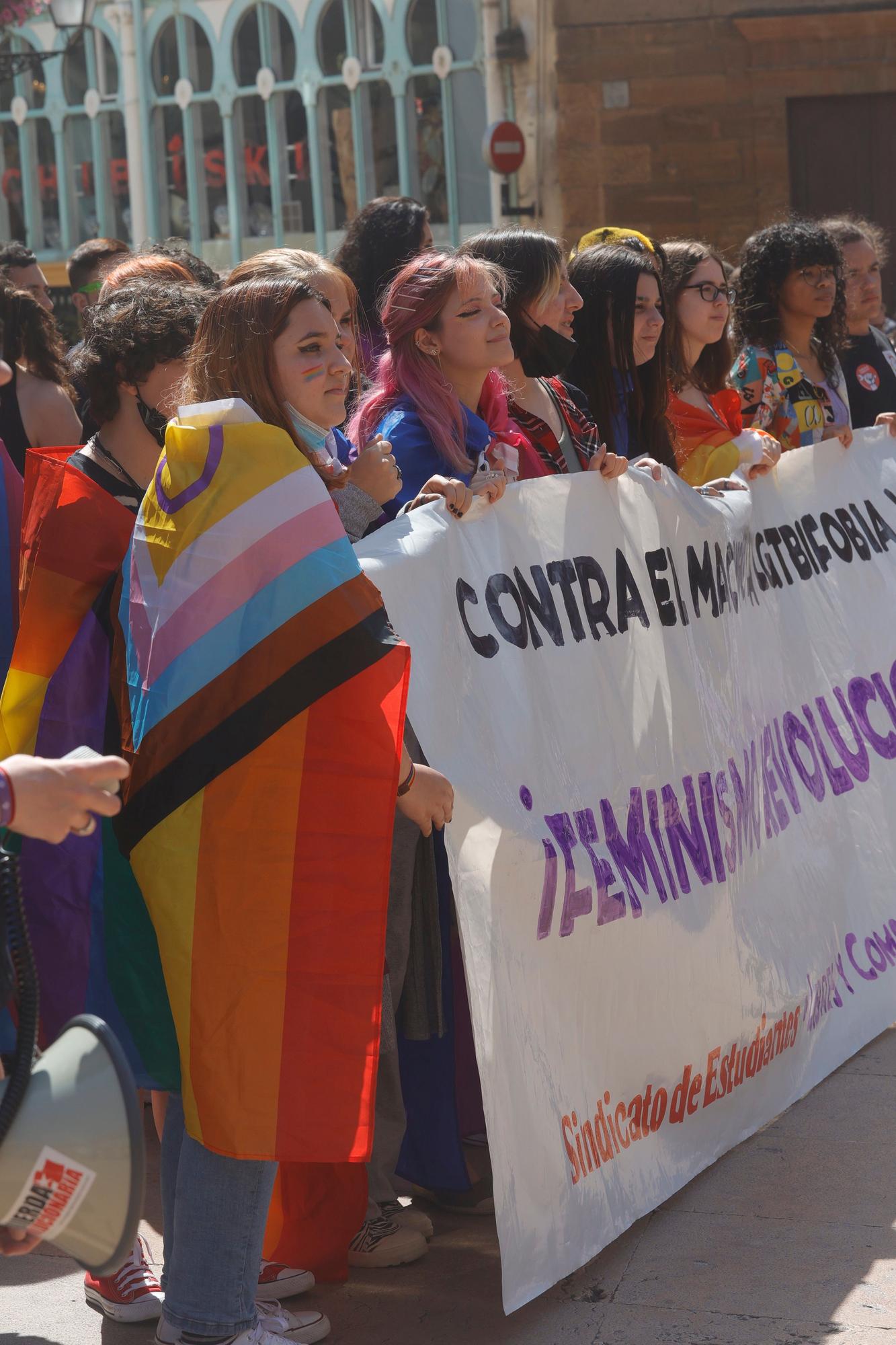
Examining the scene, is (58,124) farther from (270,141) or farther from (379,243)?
(379,243)

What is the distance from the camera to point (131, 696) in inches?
93.3

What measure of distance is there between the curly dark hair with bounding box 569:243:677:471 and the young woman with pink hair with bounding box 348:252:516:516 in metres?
0.64

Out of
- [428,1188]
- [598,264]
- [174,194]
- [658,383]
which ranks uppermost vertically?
[174,194]

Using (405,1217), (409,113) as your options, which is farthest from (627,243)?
(409,113)

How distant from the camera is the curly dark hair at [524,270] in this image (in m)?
3.68

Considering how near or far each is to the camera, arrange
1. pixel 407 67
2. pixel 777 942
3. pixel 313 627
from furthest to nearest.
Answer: pixel 407 67
pixel 777 942
pixel 313 627

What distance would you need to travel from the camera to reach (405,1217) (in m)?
2.99

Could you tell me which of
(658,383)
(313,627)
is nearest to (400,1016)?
(313,627)

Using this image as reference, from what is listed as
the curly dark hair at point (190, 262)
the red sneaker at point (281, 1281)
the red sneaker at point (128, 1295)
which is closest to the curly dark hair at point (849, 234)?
the curly dark hair at point (190, 262)

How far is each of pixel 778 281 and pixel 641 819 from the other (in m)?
2.38

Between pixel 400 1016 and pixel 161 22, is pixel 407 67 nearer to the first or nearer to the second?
pixel 161 22

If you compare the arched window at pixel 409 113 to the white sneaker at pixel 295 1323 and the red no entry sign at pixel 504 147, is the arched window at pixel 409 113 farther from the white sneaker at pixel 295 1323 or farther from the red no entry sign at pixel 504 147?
the white sneaker at pixel 295 1323

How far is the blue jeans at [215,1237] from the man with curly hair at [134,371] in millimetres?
1127

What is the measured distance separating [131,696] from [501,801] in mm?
705
